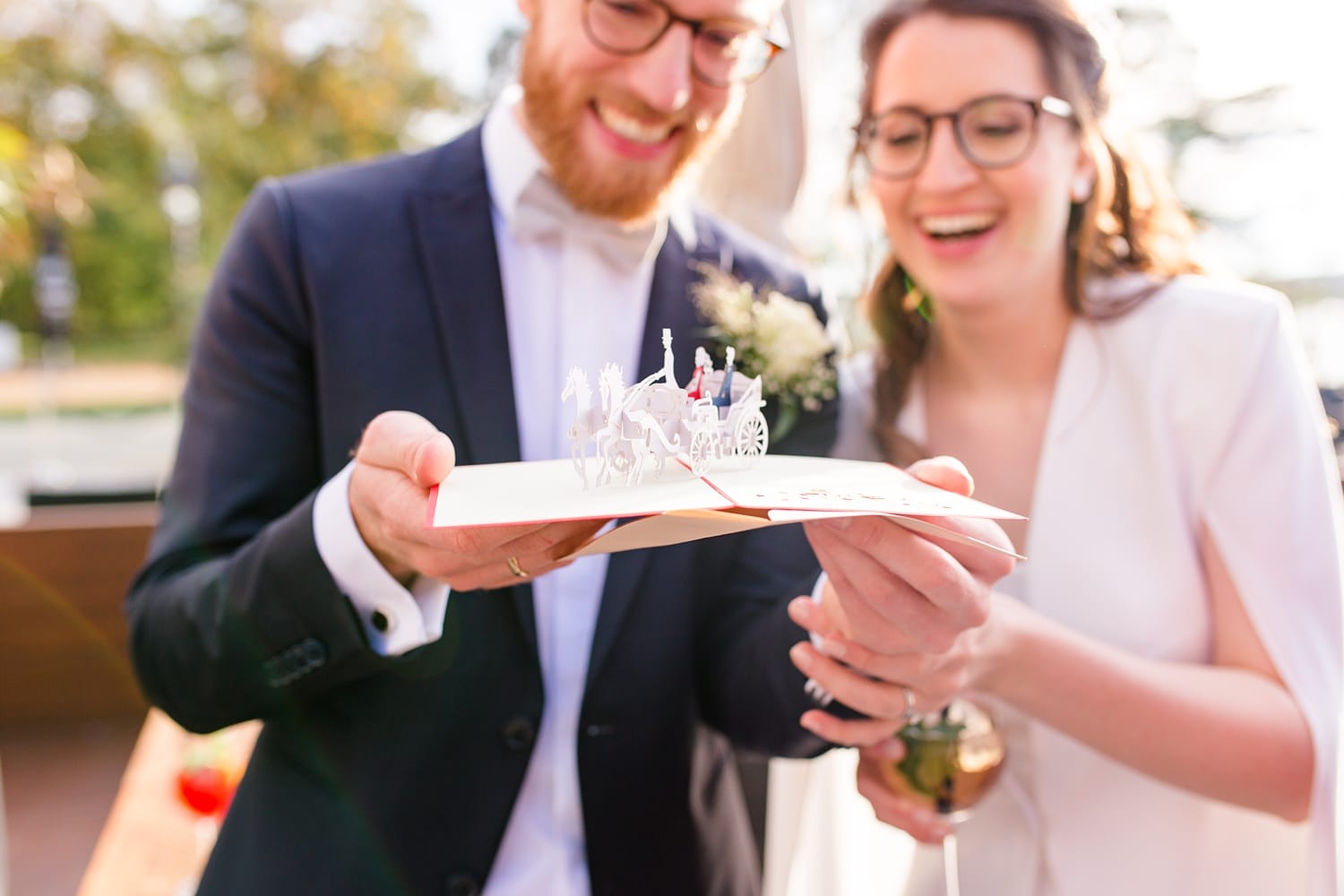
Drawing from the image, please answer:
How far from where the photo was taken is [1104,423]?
8.30 ft

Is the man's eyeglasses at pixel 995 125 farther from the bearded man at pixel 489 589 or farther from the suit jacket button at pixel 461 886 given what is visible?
the suit jacket button at pixel 461 886

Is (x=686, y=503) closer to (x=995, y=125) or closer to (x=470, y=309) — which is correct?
(x=470, y=309)

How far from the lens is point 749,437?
172 cm

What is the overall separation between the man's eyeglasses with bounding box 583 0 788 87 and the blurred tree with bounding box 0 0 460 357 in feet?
63.3

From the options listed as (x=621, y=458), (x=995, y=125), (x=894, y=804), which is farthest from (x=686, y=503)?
(x=995, y=125)

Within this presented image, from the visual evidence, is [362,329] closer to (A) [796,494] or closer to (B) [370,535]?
(B) [370,535]

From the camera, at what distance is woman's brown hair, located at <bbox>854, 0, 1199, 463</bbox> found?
2434 millimetres

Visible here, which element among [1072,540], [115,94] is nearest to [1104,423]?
[1072,540]

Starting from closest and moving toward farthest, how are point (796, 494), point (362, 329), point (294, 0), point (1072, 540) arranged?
point (796, 494) → point (362, 329) → point (1072, 540) → point (294, 0)

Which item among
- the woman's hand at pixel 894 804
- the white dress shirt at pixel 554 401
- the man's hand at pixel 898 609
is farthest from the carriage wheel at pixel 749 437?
the woman's hand at pixel 894 804

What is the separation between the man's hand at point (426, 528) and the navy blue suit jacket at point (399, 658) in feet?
1.49

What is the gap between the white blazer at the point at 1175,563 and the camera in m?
2.31

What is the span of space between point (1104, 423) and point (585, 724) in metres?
1.46

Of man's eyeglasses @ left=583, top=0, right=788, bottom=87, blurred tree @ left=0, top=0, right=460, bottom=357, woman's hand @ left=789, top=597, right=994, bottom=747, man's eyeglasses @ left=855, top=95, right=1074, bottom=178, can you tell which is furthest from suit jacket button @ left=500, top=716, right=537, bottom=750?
blurred tree @ left=0, top=0, right=460, bottom=357
